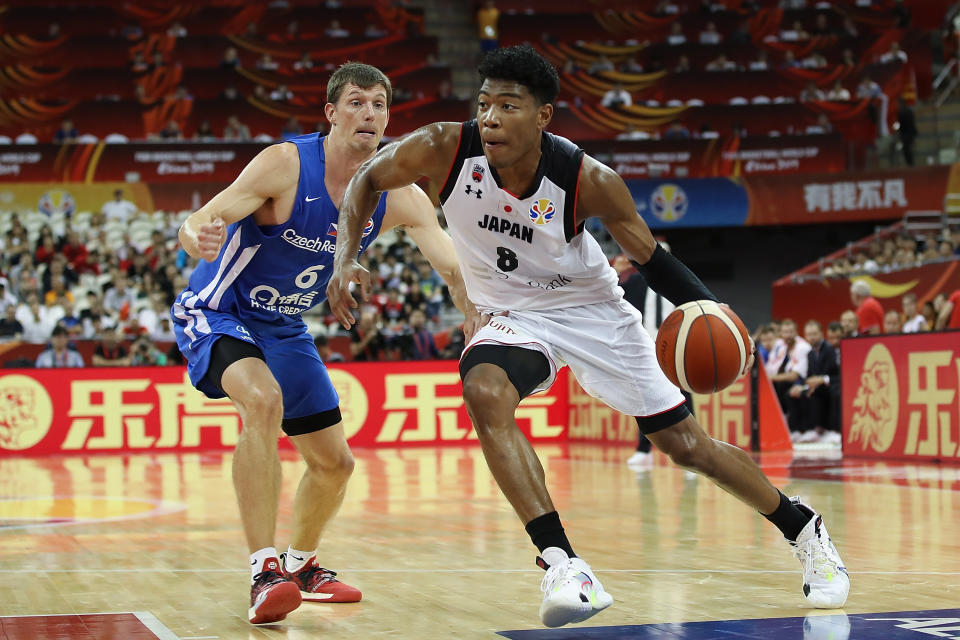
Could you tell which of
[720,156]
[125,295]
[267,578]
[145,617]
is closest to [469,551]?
[267,578]

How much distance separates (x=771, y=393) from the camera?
13.6 metres

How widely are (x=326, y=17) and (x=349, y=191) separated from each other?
2463cm

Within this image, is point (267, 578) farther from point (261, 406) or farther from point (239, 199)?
point (239, 199)

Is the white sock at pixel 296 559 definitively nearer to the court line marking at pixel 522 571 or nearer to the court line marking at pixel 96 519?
the court line marking at pixel 522 571

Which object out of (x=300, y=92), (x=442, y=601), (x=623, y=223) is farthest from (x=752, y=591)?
(x=300, y=92)

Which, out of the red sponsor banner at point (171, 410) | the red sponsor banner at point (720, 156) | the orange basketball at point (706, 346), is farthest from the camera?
the red sponsor banner at point (720, 156)

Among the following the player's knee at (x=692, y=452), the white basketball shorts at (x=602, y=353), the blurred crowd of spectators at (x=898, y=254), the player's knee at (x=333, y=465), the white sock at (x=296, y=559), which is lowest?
the white sock at (x=296, y=559)

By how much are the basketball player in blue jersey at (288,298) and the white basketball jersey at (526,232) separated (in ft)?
1.04

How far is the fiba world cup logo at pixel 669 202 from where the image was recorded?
25875mm

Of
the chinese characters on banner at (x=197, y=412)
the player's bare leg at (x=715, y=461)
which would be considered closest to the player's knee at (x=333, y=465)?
the player's bare leg at (x=715, y=461)

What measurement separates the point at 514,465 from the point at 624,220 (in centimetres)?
98

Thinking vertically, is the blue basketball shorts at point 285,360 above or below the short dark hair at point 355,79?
below

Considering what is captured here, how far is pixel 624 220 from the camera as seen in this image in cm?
425

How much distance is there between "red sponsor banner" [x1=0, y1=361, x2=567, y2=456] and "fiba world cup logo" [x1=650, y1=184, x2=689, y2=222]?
32.9ft
